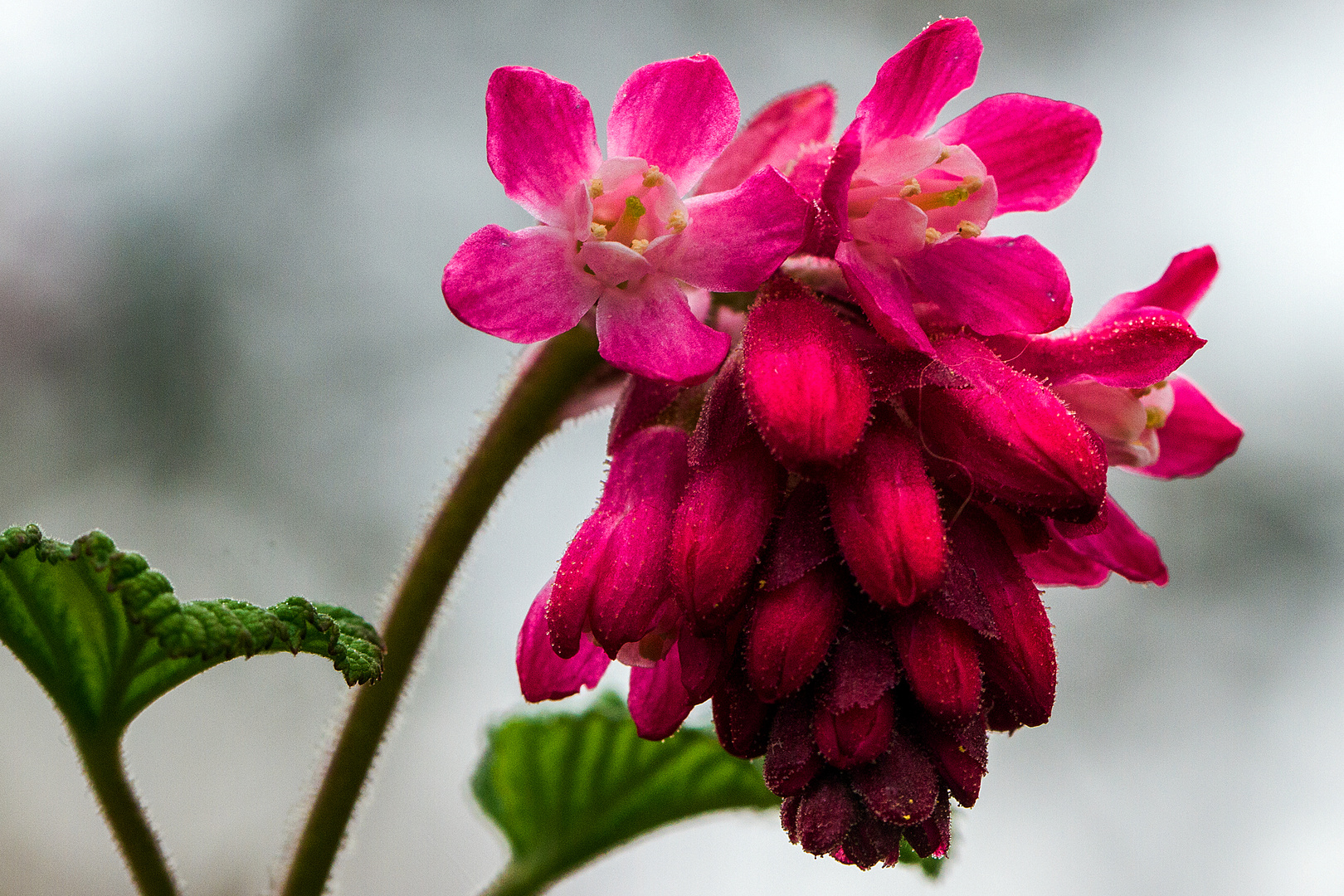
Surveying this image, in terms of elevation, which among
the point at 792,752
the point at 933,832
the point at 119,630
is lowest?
the point at 933,832

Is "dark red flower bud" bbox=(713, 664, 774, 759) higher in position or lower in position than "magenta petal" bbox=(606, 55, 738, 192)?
lower

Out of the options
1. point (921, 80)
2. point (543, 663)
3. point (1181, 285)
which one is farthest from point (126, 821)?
point (1181, 285)

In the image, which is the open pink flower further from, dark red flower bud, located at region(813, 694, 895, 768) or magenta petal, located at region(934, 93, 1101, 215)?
dark red flower bud, located at region(813, 694, 895, 768)

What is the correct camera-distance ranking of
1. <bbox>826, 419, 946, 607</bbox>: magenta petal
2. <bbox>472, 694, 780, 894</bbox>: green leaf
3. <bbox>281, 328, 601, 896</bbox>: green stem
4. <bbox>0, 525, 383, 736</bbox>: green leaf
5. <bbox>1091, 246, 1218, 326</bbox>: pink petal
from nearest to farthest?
<bbox>826, 419, 946, 607</bbox>: magenta petal < <bbox>0, 525, 383, 736</bbox>: green leaf < <bbox>1091, 246, 1218, 326</bbox>: pink petal < <bbox>281, 328, 601, 896</bbox>: green stem < <bbox>472, 694, 780, 894</bbox>: green leaf

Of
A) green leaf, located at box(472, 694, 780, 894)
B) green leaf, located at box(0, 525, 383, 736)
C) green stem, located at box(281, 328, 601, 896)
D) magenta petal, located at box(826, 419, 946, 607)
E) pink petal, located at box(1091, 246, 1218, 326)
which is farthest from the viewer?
green leaf, located at box(472, 694, 780, 894)

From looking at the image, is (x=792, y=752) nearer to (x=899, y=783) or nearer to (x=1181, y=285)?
(x=899, y=783)

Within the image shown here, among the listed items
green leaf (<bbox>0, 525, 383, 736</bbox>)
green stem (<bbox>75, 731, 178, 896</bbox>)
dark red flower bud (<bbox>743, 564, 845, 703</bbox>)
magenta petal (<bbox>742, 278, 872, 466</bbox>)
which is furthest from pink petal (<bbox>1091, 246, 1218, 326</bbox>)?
green stem (<bbox>75, 731, 178, 896</bbox>)

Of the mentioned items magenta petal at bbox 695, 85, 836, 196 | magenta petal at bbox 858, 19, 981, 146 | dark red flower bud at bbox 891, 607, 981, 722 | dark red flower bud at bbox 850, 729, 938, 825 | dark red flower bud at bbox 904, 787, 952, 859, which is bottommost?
dark red flower bud at bbox 904, 787, 952, 859
